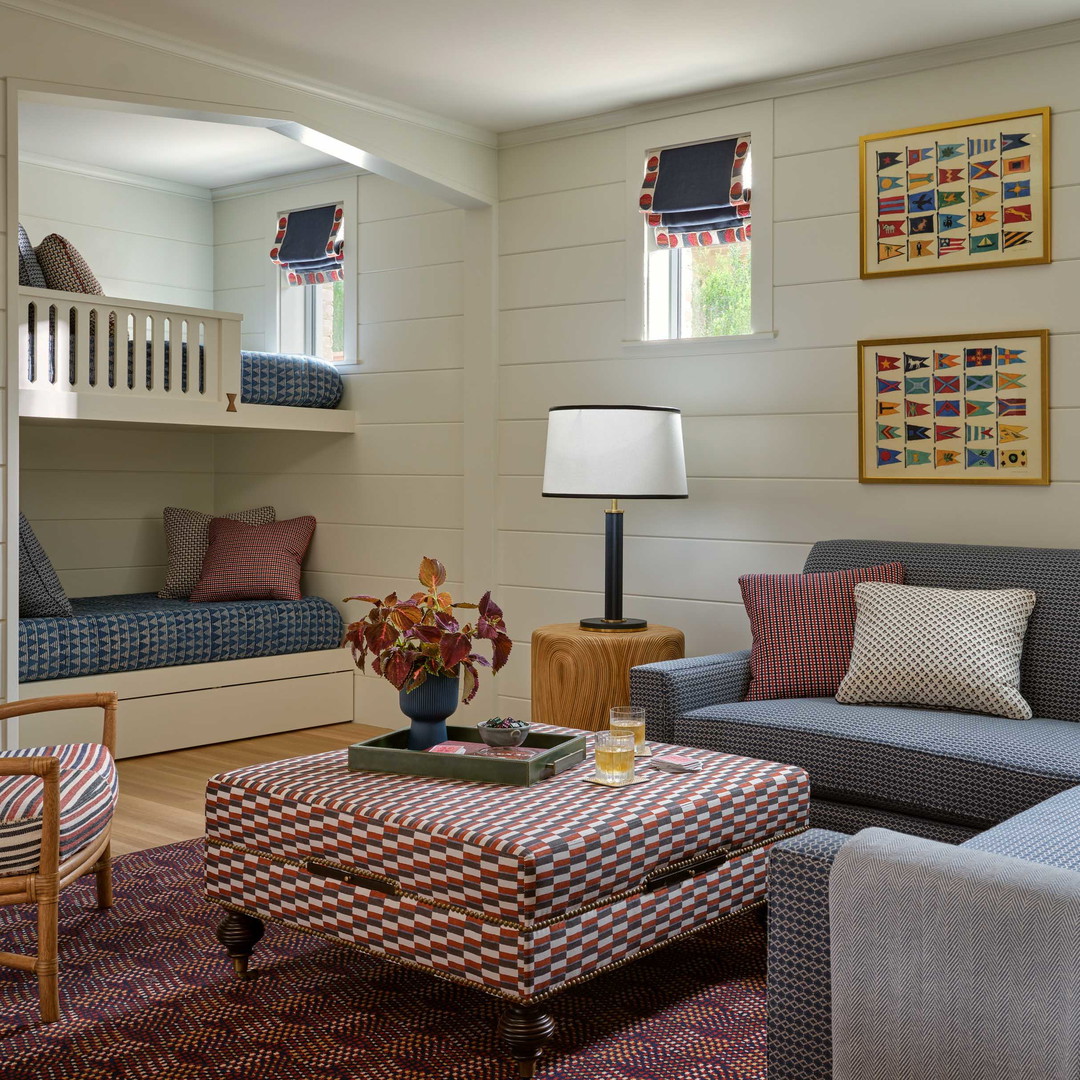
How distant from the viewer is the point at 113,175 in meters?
5.89

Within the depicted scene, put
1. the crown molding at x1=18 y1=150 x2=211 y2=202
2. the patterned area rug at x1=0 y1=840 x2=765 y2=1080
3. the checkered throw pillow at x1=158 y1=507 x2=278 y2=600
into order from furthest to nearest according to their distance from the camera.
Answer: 1. the crown molding at x1=18 y1=150 x2=211 y2=202
2. the checkered throw pillow at x1=158 y1=507 x2=278 y2=600
3. the patterned area rug at x1=0 y1=840 x2=765 y2=1080

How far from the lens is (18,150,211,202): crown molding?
5.62 meters

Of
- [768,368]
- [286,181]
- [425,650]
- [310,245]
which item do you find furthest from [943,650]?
[286,181]

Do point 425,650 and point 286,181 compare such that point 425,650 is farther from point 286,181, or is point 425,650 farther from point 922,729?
point 286,181

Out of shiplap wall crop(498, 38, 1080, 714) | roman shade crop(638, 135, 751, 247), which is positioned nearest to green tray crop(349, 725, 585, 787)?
shiplap wall crop(498, 38, 1080, 714)

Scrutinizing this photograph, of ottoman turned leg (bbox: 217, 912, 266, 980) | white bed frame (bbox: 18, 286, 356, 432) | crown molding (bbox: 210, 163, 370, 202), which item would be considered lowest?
ottoman turned leg (bbox: 217, 912, 266, 980)

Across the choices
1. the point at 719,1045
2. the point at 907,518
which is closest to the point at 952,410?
the point at 907,518

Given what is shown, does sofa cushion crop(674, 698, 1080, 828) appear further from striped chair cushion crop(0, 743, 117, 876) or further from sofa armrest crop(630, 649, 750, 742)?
striped chair cushion crop(0, 743, 117, 876)

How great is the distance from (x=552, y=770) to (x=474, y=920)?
51 cm

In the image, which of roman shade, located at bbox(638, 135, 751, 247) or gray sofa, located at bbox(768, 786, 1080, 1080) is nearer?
gray sofa, located at bbox(768, 786, 1080, 1080)

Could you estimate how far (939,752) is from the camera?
9.44 ft

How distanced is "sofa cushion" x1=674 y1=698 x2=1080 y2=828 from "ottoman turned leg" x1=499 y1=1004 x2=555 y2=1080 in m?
1.24

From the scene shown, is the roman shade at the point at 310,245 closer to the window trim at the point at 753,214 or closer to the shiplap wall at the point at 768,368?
the shiplap wall at the point at 768,368

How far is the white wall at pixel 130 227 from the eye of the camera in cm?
568
